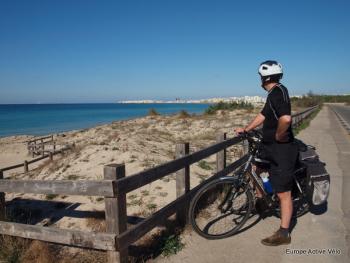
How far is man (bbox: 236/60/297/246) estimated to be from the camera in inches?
163

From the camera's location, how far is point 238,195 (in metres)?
4.64

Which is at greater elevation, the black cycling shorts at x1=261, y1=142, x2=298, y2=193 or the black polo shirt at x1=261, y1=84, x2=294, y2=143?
the black polo shirt at x1=261, y1=84, x2=294, y2=143

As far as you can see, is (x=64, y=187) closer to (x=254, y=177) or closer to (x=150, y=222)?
(x=150, y=222)

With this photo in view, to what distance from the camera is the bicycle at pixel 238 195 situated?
4527 mm

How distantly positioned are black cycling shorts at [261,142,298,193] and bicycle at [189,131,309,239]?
191 millimetres

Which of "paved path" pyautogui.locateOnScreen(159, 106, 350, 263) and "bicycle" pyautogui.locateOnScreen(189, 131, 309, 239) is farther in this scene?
"bicycle" pyautogui.locateOnScreen(189, 131, 309, 239)

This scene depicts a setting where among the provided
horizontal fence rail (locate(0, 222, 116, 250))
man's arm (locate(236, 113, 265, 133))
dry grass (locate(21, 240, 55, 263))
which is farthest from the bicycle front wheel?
dry grass (locate(21, 240, 55, 263))

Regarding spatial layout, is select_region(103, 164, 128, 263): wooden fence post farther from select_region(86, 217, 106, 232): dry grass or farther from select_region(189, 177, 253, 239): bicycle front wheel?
select_region(86, 217, 106, 232): dry grass

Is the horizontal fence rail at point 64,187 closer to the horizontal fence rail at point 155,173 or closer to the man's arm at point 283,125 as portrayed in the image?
the horizontal fence rail at point 155,173

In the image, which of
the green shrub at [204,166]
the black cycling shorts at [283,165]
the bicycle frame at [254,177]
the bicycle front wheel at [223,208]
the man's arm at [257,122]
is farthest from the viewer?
the green shrub at [204,166]

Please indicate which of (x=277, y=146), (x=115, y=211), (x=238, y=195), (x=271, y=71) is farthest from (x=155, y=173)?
(x=271, y=71)

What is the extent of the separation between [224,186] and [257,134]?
2.75 feet

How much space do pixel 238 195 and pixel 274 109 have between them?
1.26 m

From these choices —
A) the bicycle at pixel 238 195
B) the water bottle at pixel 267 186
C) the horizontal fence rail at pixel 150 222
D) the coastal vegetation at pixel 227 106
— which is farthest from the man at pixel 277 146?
the coastal vegetation at pixel 227 106
